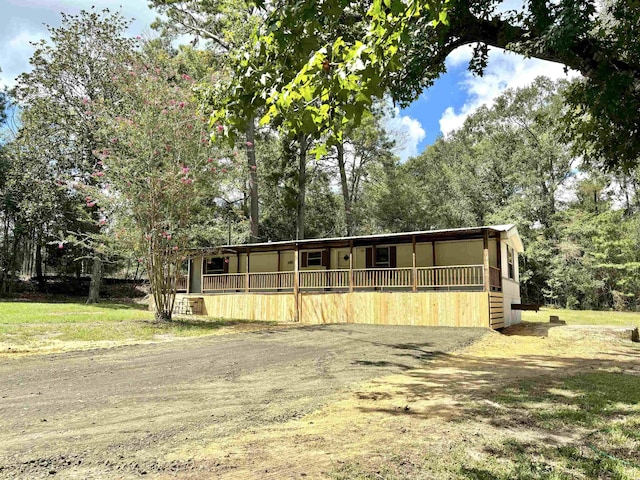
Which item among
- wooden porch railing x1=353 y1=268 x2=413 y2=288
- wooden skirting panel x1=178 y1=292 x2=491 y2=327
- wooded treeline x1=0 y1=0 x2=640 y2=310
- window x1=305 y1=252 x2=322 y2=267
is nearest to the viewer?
wooded treeline x1=0 y1=0 x2=640 y2=310

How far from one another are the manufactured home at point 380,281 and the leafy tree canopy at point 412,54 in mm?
6682

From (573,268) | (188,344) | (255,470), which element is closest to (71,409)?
(255,470)

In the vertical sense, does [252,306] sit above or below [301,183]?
below

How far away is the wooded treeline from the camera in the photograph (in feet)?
40.6

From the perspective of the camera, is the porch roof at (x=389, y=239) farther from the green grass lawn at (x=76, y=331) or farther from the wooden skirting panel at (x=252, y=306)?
the green grass lawn at (x=76, y=331)

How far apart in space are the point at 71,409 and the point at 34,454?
127 cm

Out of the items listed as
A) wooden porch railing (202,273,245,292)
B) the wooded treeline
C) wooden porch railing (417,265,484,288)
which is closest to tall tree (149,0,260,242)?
the wooded treeline

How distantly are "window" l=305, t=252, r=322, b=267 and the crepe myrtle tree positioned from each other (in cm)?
773

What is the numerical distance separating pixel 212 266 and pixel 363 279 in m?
9.22

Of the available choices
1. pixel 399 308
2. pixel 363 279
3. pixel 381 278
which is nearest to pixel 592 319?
pixel 381 278

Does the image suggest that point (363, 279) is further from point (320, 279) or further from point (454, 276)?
point (454, 276)

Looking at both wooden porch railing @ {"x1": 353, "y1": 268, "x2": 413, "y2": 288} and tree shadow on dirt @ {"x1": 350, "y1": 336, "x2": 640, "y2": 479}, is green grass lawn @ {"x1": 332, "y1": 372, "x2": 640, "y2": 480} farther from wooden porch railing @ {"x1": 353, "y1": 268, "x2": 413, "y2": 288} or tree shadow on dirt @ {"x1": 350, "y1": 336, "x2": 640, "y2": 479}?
wooden porch railing @ {"x1": 353, "y1": 268, "x2": 413, "y2": 288}

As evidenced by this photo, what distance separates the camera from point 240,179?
774 inches

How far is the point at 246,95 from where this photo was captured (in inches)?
140
